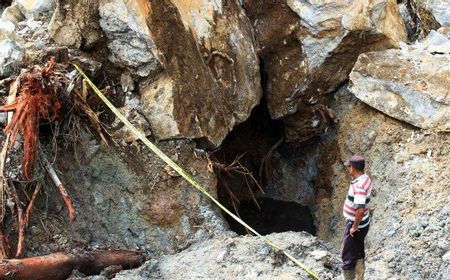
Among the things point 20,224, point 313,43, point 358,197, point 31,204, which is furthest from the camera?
point 313,43

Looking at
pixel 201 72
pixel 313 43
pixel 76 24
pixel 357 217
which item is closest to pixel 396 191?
pixel 357 217

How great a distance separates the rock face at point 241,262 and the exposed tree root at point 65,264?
0.26m

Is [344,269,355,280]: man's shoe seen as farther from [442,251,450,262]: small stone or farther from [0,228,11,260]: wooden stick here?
[0,228,11,260]: wooden stick

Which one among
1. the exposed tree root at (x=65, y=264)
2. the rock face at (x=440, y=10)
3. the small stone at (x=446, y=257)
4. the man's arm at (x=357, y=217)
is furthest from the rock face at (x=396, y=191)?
the exposed tree root at (x=65, y=264)

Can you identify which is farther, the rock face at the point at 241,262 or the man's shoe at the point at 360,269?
the rock face at the point at 241,262

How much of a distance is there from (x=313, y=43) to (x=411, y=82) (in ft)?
4.27

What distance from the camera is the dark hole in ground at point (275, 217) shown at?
7469mm

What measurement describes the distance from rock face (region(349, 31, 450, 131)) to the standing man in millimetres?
2064

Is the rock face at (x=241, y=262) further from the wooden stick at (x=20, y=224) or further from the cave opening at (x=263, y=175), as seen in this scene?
the cave opening at (x=263, y=175)

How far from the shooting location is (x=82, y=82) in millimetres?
5430

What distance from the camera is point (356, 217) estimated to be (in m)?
3.94

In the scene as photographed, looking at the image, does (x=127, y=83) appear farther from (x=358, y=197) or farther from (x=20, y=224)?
(x=358, y=197)

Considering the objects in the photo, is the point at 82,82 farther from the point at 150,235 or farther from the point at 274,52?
the point at 274,52

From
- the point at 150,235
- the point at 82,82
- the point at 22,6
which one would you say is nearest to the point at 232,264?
the point at 150,235
